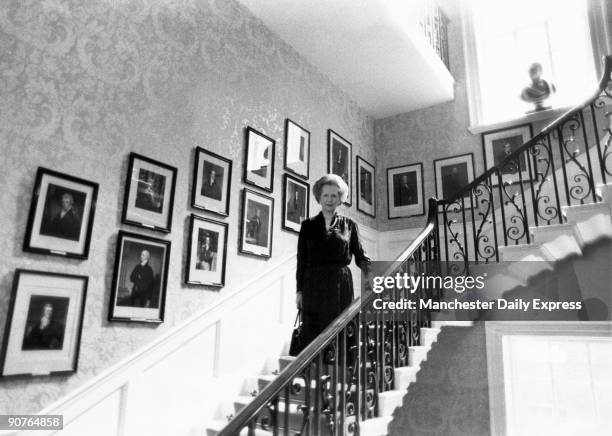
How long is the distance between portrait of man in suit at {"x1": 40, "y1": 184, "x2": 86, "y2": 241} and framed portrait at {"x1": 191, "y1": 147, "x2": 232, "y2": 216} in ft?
3.22

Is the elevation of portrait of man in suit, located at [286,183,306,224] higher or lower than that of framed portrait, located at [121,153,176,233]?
higher

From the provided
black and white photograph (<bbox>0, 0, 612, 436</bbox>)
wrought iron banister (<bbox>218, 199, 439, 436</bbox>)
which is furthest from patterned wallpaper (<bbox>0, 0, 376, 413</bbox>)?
wrought iron banister (<bbox>218, 199, 439, 436</bbox>)

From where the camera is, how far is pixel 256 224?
14.7 feet

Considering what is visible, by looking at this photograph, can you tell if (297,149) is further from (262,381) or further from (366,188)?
(262,381)

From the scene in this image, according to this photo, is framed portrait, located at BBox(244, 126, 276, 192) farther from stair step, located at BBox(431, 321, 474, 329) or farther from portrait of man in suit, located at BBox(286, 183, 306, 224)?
stair step, located at BBox(431, 321, 474, 329)

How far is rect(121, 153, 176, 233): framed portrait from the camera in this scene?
3379 mm

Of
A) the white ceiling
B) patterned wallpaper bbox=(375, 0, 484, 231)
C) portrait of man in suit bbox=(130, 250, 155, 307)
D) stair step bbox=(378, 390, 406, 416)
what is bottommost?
stair step bbox=(378, 390, 406, 416)

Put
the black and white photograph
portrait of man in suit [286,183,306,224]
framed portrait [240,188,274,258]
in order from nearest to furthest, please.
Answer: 1. the black and white photograph
2. framed portrait [240,188,274,258]
3. portrait of man in suit [286,183,306,224]

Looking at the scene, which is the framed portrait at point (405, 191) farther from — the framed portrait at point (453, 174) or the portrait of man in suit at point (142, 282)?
the portrait of man in suit at point (142, 282)

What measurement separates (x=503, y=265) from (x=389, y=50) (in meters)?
2.82

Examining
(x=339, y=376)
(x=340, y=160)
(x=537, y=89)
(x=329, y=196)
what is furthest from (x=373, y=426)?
(x=537, y=89)

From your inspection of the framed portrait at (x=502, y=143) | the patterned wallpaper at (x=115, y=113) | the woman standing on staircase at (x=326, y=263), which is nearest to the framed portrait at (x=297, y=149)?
the patterned wallpaper at (x=115, y=113)

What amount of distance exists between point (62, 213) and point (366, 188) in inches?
175

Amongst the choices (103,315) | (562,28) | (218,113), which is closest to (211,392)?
(103,315)
